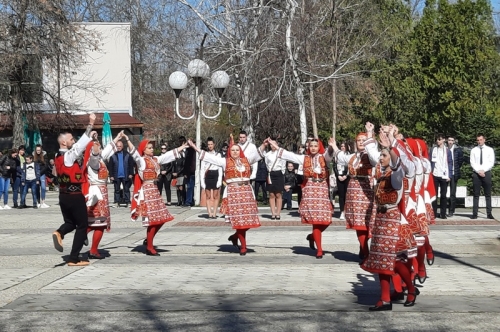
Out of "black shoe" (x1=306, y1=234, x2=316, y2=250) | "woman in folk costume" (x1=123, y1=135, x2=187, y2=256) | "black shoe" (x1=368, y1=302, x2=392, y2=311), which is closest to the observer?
"black shoe" (x1=368, y1=302, x2=392, y2=311)

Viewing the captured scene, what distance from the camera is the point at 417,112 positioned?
128ft

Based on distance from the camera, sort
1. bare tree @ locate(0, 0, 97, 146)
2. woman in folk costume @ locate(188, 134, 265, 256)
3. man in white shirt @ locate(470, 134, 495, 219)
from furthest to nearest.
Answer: bare tree @ locate(0, 0, 97, 146) → man in white shirt @ locate(470, 134, 495, 219) → woman in folk costume @ locate(188, 134, 265, 256)

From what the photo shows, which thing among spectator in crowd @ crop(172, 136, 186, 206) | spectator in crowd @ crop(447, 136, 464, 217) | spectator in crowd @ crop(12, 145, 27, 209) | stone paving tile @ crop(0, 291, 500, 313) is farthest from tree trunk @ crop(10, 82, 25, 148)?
stone paving tile @ crop(0, 291, 500, 313)

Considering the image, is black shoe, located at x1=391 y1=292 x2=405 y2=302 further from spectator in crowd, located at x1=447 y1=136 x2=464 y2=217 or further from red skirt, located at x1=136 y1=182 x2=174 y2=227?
spectator in crowd, located at x1=447 y1=136 x2=464 y2=217

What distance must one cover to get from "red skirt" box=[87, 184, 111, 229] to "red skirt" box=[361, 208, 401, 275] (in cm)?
511

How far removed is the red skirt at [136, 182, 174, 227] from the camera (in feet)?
45.3

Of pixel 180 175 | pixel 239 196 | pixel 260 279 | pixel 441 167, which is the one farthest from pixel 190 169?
pixel 260 279

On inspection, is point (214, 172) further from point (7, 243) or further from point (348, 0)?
point (348, 0)

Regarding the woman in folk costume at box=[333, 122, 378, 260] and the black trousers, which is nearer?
the black trousers

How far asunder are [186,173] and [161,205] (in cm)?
1065

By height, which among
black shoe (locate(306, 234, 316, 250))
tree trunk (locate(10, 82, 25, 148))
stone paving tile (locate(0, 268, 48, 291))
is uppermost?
tree trunk (locate(10, 82, 25, 148))

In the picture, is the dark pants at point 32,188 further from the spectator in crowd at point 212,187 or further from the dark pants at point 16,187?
the spectator in crowd at point 212,187

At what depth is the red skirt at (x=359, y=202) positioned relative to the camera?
1283cm

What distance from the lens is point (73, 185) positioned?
A: 491 inches
